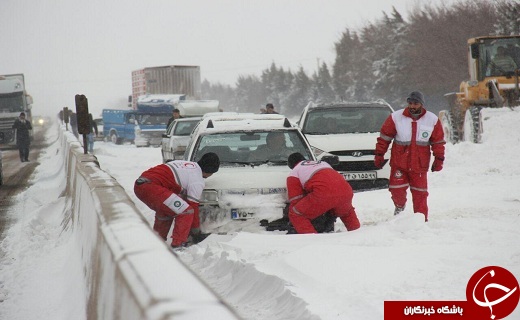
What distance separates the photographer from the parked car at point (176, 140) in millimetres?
13560

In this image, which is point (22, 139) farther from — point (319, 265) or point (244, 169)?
point (319, 265)

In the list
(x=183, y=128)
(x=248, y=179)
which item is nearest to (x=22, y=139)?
(x=183, y=128)

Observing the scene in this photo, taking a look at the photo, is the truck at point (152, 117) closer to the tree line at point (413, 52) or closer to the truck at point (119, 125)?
the truck at point (119, 125)

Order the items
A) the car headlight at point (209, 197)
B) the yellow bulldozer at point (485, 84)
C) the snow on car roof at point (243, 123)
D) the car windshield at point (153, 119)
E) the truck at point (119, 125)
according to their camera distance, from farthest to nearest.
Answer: the truck at point (119, 125)
the car windshield at point (153, 119)
the yellow bulldozer at point (485, 84)
the snow on car roof at point (243, 123)
the car headlight at point (209, 197)

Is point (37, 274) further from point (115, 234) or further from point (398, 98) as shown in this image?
point (398, 98)

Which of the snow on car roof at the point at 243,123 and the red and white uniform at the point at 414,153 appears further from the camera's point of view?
the snow on car roof at the point at 243,123

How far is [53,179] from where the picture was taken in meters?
16.3

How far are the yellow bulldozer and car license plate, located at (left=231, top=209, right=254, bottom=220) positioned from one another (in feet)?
36.0

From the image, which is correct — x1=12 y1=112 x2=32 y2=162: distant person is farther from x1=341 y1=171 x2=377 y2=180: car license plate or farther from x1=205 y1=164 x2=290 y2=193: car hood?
x1=205 y1=164 x2=290 y2=193: car hood

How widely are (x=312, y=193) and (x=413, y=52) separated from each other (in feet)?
160

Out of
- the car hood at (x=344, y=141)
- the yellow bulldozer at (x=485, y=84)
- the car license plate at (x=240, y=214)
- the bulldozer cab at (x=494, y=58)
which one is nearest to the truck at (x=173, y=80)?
the yellow bulldozer at (x=485, y=84)

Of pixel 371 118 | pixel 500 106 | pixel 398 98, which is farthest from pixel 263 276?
pixel 398 98

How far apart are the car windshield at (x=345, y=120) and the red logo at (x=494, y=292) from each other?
701 cm

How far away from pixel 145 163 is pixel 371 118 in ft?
32.5
